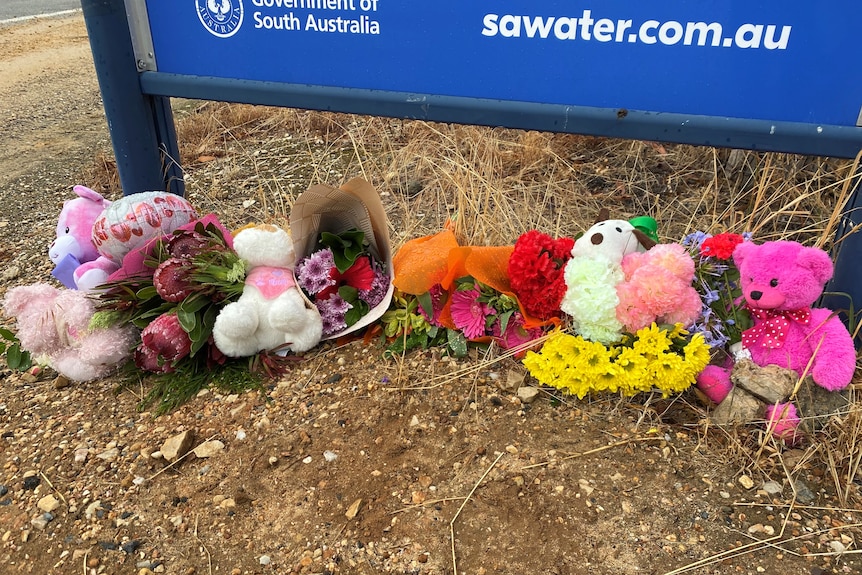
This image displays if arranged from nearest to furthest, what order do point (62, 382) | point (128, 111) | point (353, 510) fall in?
point (353, 510) → point (62, 382) → point (128, 111)

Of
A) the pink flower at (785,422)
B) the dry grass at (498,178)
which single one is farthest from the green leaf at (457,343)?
the pink flower at (785,422)

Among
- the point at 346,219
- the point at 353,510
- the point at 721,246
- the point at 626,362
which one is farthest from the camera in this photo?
the point at 346,219

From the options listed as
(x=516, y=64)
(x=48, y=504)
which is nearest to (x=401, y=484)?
(x=48, y=504)

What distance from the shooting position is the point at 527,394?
224cm

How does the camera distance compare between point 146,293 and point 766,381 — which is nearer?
point 766,381

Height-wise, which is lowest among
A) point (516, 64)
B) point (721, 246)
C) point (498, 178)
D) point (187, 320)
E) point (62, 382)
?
point (62, 382)

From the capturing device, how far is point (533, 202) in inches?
137

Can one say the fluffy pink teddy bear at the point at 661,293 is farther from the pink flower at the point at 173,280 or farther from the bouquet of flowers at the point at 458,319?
the pink flower at the point at 173,280

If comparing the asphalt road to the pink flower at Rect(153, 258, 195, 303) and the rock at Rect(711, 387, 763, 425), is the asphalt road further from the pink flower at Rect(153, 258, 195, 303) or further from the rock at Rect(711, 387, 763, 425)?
the rock at Rect(711, 387, 763, 425)

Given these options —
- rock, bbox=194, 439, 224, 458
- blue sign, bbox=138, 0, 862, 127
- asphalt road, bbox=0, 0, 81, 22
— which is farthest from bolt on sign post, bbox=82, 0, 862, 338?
asphalt road, bbox=0, 0, 81, 22

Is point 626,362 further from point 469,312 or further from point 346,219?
point 346,219

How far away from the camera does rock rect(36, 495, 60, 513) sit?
1.93m

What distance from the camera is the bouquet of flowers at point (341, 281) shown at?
2.48 meters

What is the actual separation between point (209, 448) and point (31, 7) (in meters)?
13.2
